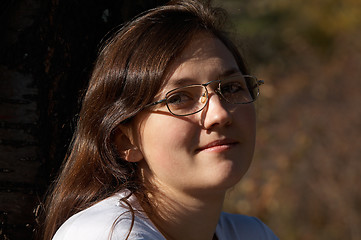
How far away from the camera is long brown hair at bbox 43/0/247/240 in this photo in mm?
1962

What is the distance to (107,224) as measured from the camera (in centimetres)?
174

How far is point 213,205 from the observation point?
209 cm

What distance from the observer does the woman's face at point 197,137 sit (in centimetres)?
189

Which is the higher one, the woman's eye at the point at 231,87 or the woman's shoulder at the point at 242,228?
the woman's eye at the point at 231,87

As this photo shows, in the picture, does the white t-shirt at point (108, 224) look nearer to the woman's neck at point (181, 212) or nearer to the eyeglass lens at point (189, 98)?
the woman's neck at point (181, 212)

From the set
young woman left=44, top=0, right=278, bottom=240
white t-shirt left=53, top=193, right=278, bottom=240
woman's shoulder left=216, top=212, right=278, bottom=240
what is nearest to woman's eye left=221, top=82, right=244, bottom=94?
young woman left=44, top=0, right=278, bottom=240

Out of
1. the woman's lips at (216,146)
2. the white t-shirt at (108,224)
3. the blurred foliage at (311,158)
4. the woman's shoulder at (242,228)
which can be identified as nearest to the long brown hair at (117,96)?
the white t-shirt at (108,224)

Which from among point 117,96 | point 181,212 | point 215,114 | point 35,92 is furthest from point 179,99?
point 35,92

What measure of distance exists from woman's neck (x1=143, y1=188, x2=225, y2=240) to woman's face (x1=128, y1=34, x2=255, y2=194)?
50 millimetres

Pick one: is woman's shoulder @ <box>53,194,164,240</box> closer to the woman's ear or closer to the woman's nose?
the woman's ear

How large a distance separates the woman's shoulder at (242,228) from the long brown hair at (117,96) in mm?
589

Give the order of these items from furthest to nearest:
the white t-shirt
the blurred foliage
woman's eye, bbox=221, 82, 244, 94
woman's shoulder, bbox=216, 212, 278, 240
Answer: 1. the blurred foliage
2. woman's shoulder, bbox=216, 212, 278, 240
3. woman's eye, bbox=221, 82, 244, 94
4. the white t-shirt

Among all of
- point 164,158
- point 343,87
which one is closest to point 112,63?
point 164,158

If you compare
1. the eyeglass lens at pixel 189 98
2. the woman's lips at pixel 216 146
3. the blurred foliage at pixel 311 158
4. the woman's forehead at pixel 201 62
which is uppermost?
the woman's forehead at pixel 201 62
